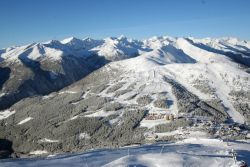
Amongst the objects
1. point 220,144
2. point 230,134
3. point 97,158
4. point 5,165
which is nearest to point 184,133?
point 230,134

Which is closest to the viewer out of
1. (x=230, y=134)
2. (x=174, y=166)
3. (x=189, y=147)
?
(x=174, y=166)

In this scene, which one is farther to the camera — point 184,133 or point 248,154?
point 184,133

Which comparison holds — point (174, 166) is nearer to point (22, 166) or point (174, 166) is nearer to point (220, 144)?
point (22, 166)

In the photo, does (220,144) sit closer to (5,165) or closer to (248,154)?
(248,154)

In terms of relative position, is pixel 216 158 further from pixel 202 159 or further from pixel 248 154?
pixel 248 154

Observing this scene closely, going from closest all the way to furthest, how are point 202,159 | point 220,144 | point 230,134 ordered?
point 202,159
point 220,144
point 230,134

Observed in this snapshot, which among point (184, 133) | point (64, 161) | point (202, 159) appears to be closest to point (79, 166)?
point (64, 161)

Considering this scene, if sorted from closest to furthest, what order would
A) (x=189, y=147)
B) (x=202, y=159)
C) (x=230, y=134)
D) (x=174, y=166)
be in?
(x=174, y=166) < (x=202, y=159) < (x=189, y=147) < (x=230, y=134)

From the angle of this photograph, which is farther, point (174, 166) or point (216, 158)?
point (216, 158)

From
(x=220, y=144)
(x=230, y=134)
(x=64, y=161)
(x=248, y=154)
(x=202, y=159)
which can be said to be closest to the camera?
(x=202, y=159)
